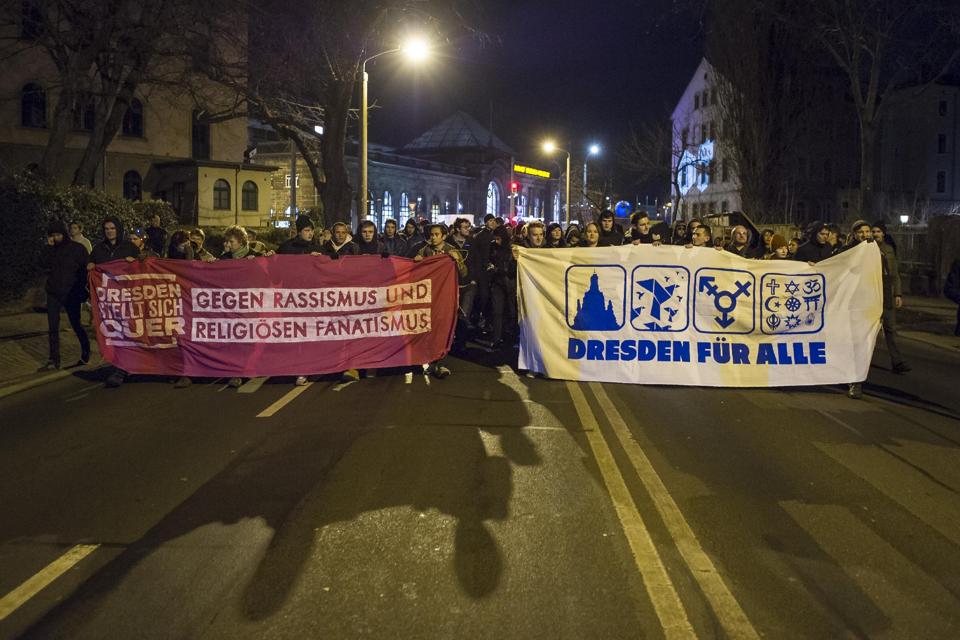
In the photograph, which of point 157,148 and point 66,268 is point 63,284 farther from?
point 157,148

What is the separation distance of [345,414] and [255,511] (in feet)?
9.31

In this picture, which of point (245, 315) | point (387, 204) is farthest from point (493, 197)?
point (245, 315)

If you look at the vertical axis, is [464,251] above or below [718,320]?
above

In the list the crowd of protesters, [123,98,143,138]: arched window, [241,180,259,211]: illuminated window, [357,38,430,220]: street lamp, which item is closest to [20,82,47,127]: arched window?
[123,98,143,138]: arched window

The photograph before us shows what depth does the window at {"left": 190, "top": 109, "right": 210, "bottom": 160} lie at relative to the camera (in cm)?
4384

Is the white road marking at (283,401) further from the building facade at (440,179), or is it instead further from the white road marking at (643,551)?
the building facade at (440,179)

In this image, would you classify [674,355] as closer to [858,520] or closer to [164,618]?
[858,520]

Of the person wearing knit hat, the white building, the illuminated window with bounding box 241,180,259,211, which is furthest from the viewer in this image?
the white building

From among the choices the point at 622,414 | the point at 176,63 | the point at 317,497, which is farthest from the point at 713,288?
the point at 176,63

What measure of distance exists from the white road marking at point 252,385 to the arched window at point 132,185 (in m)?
33.6

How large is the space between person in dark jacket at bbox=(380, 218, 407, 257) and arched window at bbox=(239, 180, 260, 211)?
107 feet

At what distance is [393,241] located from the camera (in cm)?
1414

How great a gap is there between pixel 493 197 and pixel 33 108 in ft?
191

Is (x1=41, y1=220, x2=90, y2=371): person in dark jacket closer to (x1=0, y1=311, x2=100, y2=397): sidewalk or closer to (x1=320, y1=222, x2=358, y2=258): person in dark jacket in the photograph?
(x1=0, y1=311, x2=100, y2=397): sidewalk
